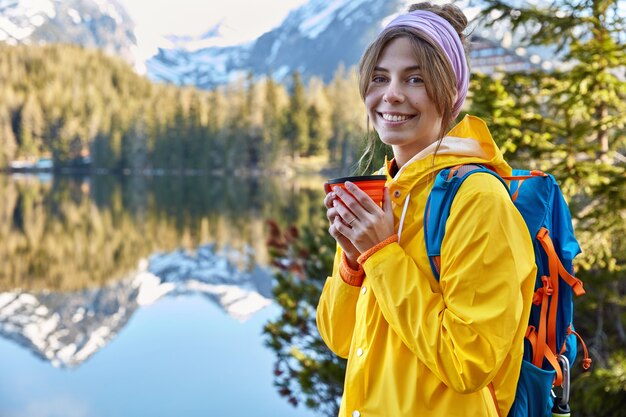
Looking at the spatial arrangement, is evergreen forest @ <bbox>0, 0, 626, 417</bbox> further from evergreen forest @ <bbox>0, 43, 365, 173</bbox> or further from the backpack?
evergreen forest @ <bbox>0, 43, 365, 173</bbox>

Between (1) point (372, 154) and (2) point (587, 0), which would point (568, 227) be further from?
(2) point (587, 0)

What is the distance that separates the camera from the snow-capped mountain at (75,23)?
79.8 meters

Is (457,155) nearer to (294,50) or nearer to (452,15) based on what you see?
(452,15)

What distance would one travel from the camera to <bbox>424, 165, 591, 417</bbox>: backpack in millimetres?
1008

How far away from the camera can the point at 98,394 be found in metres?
9.79

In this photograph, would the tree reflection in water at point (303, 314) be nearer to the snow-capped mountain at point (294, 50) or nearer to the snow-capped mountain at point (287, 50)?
the snow-capped mountain at point (287, 50)

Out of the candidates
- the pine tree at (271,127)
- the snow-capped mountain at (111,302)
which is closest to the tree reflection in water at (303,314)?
the snow-capped mountain at (111,302)

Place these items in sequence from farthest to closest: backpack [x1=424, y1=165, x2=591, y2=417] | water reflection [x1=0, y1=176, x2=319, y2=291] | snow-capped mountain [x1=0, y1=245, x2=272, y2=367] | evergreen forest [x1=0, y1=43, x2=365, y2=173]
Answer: evergreen forest [x1=0, y1=43, x2=365, y2=173], water reflection [x1=0, y1=176, x2=319, y2=291], snow-capped mountain [x1=0, y1=245, x2=272, y2=367], backpack [x1=424, y1=165, x2=591, y2=417]

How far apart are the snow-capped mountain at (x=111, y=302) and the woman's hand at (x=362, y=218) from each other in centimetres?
1167

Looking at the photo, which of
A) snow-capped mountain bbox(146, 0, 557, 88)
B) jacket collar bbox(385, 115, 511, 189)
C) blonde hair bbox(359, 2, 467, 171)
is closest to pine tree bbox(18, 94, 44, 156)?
snow-capped mountain bbox(146, 0, 557, 88)

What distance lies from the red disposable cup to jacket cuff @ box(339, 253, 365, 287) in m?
0.16

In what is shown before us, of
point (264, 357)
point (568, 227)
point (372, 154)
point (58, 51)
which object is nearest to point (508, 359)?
point (568, 227)

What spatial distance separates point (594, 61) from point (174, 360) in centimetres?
882

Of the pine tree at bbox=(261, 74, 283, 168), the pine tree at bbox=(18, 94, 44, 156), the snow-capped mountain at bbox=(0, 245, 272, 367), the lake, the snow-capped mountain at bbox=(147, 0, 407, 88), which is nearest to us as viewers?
the lake
